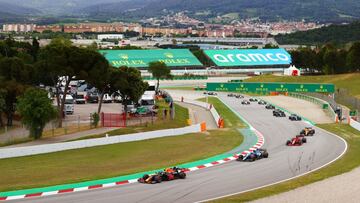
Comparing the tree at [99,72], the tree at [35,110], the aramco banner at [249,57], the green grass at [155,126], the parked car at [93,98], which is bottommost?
the aramco banner at [249,57]

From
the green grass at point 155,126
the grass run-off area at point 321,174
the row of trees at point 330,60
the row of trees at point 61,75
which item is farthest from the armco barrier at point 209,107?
the row of trees at point 330,60

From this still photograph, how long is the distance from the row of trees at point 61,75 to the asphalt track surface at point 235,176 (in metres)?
15.2

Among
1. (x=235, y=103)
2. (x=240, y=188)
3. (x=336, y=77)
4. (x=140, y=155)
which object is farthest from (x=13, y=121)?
(x=336, y=77)

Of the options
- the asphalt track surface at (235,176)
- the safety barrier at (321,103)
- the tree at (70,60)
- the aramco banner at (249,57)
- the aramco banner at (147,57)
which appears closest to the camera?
the asphalt track surface at (235,176)

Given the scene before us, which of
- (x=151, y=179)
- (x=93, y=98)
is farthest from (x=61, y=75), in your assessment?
(x=93, y=98)

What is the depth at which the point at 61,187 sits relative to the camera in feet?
100

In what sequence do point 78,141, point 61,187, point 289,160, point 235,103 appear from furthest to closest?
point 235,103
point 78,141
point 289,160
point 61,187

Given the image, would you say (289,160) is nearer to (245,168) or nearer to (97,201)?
(245,168)

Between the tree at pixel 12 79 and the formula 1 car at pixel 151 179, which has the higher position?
the tree at pixel 12 79

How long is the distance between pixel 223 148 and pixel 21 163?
1487 cm

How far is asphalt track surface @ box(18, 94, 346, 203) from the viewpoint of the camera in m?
28.2

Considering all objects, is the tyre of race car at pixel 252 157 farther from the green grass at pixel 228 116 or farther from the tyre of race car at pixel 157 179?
the green grass at pixel 228 116

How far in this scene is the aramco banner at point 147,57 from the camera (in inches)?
6033

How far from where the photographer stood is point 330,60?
5049 inches
